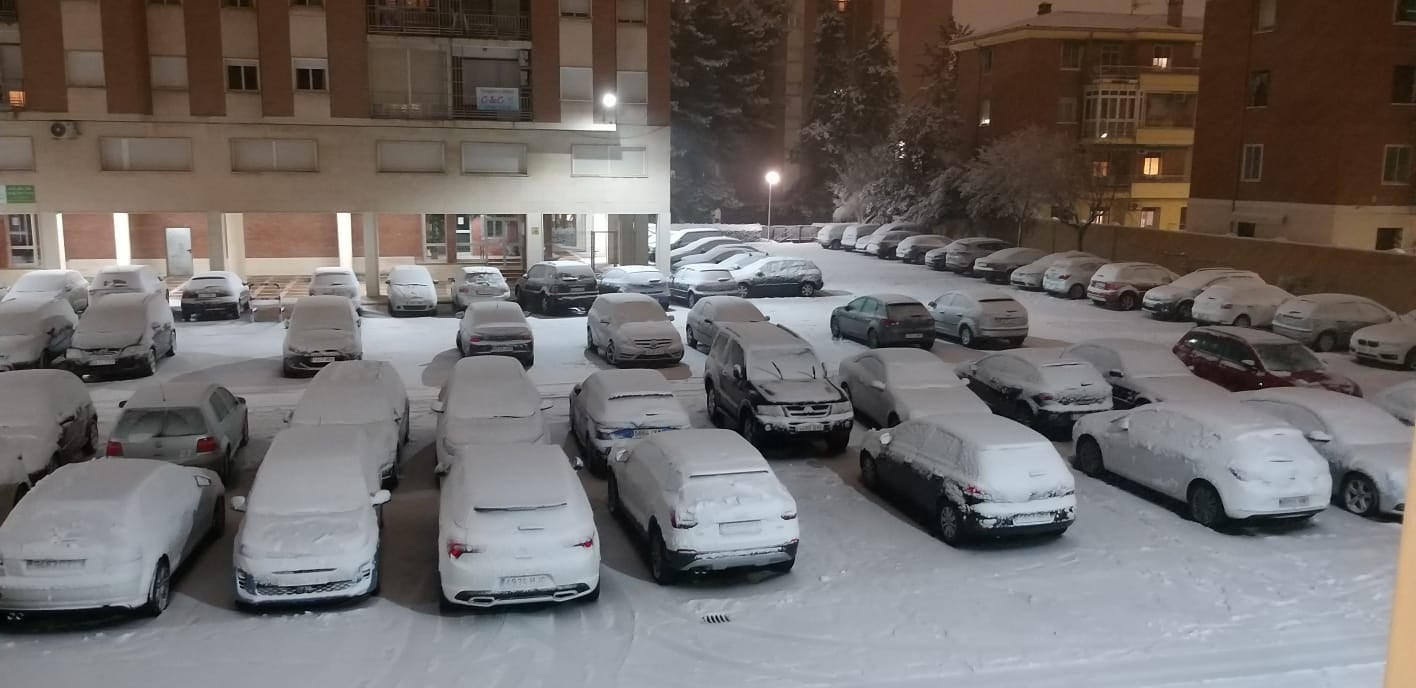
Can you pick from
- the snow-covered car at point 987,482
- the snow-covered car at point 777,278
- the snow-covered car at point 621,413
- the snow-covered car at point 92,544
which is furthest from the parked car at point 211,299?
the snow-covered car at point 987,482

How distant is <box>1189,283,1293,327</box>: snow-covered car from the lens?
29.6 m

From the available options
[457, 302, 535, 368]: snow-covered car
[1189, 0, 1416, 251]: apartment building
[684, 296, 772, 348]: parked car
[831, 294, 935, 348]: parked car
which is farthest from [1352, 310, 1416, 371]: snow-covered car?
[457, 302, 535, 368]: snow-covered car

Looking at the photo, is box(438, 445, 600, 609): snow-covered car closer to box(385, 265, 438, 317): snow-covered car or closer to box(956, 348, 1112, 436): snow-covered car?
box(956, 348, 1112, 436): snow-covered car

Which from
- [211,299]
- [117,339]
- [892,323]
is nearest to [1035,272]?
[892,323]

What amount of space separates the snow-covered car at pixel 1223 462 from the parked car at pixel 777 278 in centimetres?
2050

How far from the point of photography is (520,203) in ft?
122

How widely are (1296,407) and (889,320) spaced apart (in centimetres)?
1107

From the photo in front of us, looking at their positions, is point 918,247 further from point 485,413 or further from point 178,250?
point 485,413

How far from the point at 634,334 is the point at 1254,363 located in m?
12.2

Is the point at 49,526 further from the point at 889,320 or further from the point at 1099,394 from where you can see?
the point at 889,320

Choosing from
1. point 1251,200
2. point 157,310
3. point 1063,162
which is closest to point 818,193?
point 1063,162

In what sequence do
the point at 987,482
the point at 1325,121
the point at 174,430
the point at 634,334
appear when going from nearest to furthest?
the point at 987,482, the point at 174,430, the point at 634,334, the point at 1325,121

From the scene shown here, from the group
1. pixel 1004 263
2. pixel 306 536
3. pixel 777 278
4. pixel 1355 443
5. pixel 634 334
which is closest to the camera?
pixel 306 536

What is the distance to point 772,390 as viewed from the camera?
1755cm
